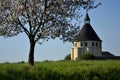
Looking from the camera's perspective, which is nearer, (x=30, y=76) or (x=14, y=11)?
(x=30, y=76)

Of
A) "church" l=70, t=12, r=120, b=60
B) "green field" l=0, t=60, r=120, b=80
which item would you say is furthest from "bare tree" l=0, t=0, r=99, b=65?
"church" l=70, t=12, r=120, b=60

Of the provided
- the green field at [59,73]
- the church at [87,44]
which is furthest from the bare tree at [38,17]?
the church at [87,44]

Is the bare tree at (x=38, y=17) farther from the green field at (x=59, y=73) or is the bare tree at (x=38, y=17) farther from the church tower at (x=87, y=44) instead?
the church tower at (x=87, y=44)

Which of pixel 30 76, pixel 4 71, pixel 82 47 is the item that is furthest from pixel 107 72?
pixel 82 47

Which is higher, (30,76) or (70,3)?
(70,3)

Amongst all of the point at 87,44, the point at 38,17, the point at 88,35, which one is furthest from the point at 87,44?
the point at 38,17

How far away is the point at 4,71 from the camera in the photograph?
3127 cm

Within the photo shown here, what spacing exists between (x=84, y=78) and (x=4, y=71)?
20.9 ft

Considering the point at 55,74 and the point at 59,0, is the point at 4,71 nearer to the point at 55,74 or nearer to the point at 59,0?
the point at 55,74

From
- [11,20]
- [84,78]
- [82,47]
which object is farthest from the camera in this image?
[82,47]

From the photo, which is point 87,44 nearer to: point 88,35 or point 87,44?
point 87,44

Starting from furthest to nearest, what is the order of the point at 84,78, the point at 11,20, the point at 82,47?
the point at 82,47 < the point at 11,20 < the point at 84,78

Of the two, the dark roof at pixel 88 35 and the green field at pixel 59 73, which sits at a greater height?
the dark roof at pixel 88 35

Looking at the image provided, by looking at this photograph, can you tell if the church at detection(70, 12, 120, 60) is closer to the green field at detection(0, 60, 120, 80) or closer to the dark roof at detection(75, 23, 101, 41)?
the dark roof at detection(75, 23, 101, 41)
